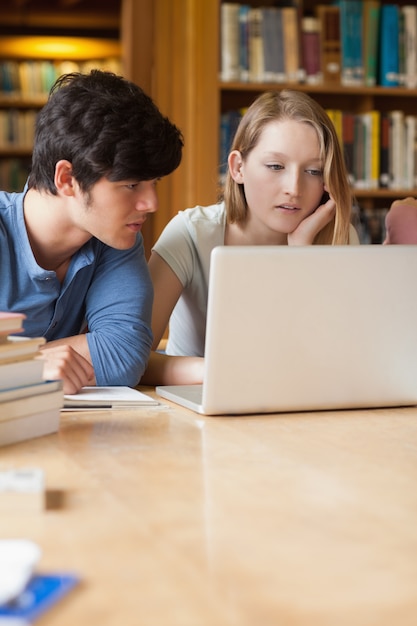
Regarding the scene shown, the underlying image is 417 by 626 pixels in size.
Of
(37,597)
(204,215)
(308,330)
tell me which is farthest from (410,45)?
(37,597)

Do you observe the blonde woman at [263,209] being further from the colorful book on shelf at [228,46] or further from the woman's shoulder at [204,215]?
the colorful book on shelf at [228,46]

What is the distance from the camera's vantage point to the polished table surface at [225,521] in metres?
0.60

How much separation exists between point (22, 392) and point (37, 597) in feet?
1.67

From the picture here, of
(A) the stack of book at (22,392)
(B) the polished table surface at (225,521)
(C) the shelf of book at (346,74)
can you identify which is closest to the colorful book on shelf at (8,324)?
(A) the stack of book at (22,392)

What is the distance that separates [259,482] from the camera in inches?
35.7

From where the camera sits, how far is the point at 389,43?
3.61 m

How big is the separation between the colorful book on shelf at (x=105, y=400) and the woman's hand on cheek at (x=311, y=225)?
2.30 feet

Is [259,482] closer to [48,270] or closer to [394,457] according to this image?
[394,457]

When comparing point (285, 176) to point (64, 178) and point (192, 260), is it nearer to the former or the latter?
point (192, 260)

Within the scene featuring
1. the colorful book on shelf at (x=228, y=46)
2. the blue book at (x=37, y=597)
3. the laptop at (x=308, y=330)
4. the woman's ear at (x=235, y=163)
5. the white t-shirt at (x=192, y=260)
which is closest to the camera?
the blue book at (x=37, y=597)

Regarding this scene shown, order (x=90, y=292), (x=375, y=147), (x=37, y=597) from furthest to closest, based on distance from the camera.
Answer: (x=375, y=147)
(x=90, y=292)
(x=37, y=597)

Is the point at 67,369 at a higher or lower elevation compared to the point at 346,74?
lower

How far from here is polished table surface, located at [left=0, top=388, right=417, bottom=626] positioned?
595 millimetres

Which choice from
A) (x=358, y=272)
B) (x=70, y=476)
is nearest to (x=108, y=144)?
(x=358, y=272)
